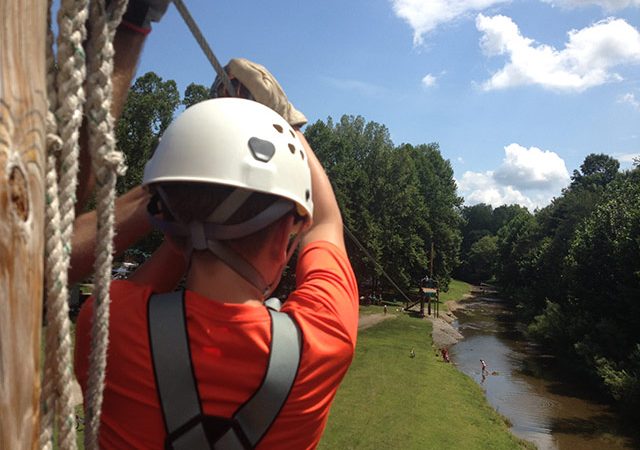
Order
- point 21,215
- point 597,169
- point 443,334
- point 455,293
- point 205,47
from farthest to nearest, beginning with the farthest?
point 597,169
point 455,293
point 443,334
point 205,47
point 21,215

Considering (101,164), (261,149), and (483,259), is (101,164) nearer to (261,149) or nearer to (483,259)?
(261,149)

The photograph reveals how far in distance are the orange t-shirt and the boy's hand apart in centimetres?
90

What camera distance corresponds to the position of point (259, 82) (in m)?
1.95

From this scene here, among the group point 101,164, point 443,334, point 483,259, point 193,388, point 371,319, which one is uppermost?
point 101,164

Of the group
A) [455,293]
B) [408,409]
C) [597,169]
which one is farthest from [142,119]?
[597,169]

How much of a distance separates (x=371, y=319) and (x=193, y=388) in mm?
34146

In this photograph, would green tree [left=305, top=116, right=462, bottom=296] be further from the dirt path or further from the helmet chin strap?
the helmet chin strap

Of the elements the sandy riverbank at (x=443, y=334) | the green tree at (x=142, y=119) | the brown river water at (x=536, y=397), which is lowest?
the brown river water at (x=536, y=397)

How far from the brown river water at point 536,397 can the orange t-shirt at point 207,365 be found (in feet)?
64.9

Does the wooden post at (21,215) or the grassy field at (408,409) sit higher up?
the wooden post at (21,215)

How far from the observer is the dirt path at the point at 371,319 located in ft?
106

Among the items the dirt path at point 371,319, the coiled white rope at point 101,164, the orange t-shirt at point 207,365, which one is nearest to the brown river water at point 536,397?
the dirt path at point 371,319

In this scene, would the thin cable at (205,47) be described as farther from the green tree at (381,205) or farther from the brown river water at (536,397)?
the green tree at (381,205)

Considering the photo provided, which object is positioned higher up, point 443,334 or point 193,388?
point 193,388
